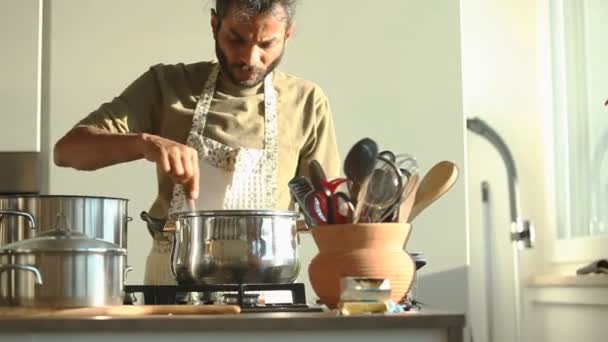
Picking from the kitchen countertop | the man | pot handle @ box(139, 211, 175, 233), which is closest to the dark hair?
the man

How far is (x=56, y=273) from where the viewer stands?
85 cm

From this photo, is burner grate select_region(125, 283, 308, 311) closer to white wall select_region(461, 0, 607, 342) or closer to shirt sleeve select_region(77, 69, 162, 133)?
shirt sleeve select_region(77, 69, 162, 133)

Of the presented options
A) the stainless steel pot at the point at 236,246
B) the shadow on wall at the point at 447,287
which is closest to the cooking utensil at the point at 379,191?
the stainless steel pot at the point at 236,246

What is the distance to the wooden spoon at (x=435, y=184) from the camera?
100 centimetres

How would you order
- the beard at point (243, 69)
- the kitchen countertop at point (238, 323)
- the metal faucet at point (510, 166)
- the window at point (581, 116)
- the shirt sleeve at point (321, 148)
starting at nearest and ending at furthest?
the kitchen countertop at point (238, 323) → the beard at point (243, 69) → the shirt sleeve at point (321, 148) → the window at point (581, 116) → the metal faucet at point (510, 166)

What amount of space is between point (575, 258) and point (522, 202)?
0.26 metres

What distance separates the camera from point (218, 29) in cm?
144

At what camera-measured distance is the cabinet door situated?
197 centimetres

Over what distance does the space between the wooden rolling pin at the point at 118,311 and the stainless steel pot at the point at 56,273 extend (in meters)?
0.01

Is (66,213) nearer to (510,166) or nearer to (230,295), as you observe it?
(230,295)

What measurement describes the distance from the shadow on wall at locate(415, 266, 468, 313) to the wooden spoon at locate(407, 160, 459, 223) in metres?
0.91

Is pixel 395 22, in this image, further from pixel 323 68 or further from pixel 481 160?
pixel 481 160

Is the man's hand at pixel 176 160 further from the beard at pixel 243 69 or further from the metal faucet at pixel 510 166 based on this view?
the metal faucet at pixel 510 166

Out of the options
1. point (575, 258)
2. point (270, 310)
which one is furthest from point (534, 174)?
point (270, 310)
